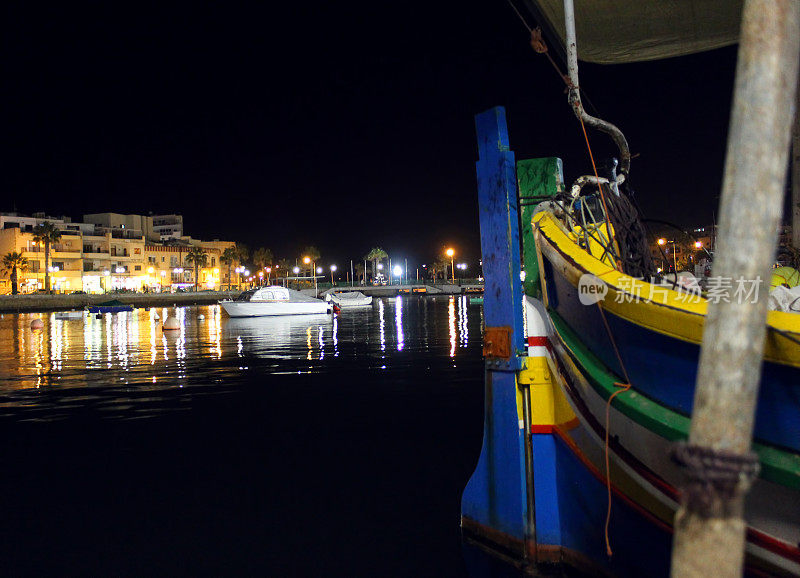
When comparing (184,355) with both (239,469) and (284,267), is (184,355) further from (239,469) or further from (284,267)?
(284,267)

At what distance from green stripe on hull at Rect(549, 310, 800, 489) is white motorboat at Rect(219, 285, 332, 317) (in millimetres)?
43353

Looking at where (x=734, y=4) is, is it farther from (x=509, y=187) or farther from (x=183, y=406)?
(x=183, y=406)

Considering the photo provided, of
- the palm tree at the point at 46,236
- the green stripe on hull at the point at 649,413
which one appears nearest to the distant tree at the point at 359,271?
the palm tree at the point at 46,236

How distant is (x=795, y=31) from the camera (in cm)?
229

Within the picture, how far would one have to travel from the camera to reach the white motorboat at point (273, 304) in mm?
46156

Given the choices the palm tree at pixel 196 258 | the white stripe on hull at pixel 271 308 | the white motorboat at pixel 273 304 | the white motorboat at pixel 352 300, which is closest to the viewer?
the white stripe on hull at pixel 271 308

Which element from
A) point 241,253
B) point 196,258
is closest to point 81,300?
point 196,258

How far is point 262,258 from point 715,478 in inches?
5683

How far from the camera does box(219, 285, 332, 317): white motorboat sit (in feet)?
151

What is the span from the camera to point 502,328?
5066 mm

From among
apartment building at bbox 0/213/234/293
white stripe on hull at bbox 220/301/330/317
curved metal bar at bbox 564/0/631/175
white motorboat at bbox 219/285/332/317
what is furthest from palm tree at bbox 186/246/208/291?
curved metal bar at bbox 564/0/631/175

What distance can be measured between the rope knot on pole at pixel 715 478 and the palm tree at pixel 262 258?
141 m

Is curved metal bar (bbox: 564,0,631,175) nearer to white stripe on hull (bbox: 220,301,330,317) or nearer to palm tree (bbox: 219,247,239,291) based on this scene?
white stripe on hull (bbox: 220,301,330,317)

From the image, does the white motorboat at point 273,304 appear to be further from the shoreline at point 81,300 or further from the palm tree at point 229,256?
the palm tree at point 229,256
